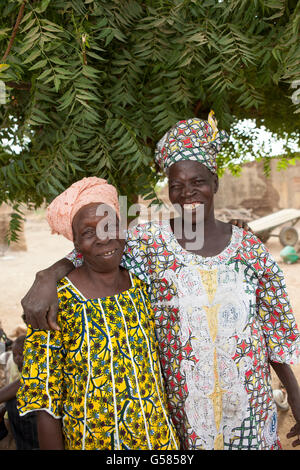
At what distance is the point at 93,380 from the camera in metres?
1.47

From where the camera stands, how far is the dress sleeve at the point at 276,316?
70.6 inches

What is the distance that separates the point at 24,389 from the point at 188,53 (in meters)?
1.60

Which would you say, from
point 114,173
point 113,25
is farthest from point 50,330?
point 113,25

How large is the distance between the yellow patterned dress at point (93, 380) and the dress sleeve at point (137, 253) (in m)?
0.22

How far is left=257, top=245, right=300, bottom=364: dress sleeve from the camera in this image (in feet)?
5.88

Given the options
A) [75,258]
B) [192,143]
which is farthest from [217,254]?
[75,258]

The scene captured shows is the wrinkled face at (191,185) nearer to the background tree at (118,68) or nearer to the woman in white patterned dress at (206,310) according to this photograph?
the woman in white patterned dress at (206,310)

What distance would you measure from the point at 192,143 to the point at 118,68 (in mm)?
710

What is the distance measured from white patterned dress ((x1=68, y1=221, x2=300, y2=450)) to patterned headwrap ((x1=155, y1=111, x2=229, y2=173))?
0.37 meters

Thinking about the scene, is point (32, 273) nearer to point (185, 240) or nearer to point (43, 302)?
point (185, 240)

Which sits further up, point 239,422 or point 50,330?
point 50,330

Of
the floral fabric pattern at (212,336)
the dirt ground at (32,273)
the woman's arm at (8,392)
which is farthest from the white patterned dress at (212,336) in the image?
the dirt ground at (32,273)

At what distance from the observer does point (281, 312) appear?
182 cm

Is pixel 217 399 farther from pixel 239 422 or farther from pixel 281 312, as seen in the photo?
pixel 281 312
